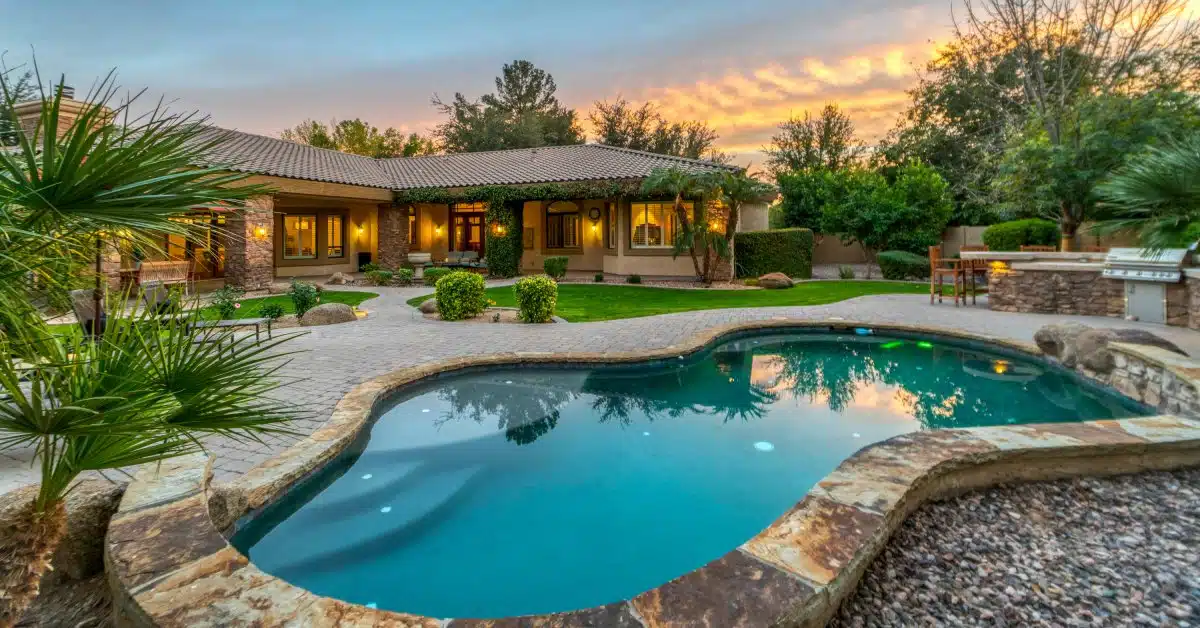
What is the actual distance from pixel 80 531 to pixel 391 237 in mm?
18712

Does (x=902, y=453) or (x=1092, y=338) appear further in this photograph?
(x=1092, y=338)

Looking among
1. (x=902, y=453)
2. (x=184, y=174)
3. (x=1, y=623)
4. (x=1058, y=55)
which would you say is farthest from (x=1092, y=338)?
(x=1058, y=55)

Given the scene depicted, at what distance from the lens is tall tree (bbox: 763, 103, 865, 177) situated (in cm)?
3294

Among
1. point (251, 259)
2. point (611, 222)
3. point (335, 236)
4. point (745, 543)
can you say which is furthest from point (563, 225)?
point (745, 543)

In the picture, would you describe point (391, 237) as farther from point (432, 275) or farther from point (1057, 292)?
point (1057, 292)

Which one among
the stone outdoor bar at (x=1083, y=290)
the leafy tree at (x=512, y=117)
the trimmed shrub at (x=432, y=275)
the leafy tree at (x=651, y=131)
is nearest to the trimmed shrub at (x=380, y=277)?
the trimmed shrub at (x=432, y=275)

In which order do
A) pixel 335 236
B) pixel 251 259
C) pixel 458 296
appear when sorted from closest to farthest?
1. pixel 458 296
2. pixel 251 259
3. pixel 335 236

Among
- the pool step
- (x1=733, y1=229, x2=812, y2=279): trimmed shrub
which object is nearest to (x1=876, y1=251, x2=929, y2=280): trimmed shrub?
(x1=733, y1=229, x2=812, y2=279): trimmed shrub

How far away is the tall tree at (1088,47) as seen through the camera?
49.0ft

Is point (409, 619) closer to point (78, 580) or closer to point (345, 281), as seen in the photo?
point (78, 580)

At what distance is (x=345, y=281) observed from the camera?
1741cm

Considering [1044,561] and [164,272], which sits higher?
[164,272]

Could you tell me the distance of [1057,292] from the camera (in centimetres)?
982

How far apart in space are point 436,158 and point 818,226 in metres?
17.2
